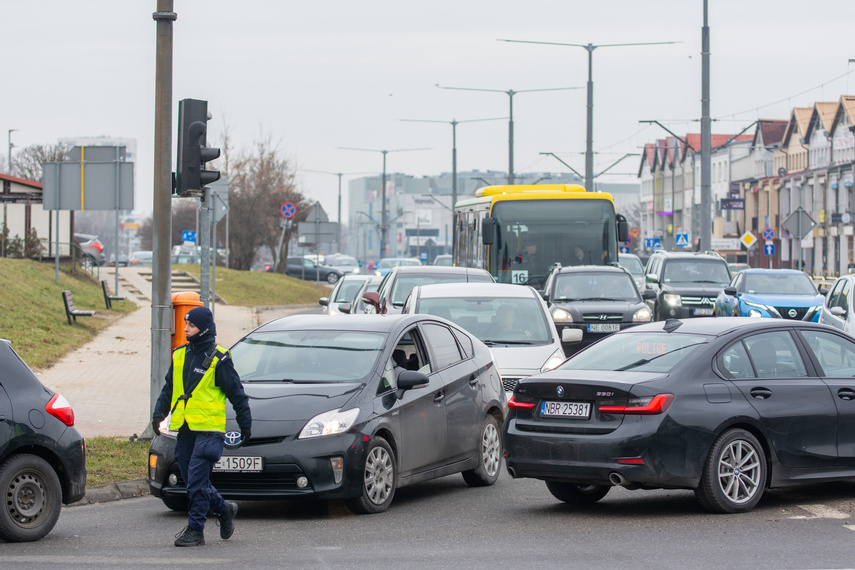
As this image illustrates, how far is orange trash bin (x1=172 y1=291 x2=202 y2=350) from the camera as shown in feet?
41.7

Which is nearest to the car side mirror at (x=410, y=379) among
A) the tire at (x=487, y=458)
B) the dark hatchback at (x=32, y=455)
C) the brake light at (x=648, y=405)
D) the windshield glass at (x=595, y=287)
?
the tire at (x=487, y=458)

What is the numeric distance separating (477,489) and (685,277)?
20287 millimetres

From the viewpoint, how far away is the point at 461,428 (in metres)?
10.5

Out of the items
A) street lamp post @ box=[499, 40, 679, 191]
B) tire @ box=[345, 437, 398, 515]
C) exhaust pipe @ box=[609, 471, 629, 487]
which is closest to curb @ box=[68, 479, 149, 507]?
tire @ box=[345, 437, 398, 515]

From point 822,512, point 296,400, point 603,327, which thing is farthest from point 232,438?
point 603,327

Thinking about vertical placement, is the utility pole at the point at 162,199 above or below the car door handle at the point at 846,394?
above

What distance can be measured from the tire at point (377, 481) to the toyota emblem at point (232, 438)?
0.89m

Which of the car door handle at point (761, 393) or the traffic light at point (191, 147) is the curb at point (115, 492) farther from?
the car door handle at point (761, 393)

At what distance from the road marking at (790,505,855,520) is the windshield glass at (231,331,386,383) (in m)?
3.32

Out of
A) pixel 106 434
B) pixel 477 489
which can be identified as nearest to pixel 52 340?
pixel 106 434

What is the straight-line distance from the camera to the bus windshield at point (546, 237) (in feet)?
86.3

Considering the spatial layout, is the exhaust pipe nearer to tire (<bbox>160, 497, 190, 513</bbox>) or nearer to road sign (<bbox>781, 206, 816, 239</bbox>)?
tire (<bbox>160, 497, 190, 513</bbox>)

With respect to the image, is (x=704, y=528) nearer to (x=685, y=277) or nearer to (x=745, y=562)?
(x=745, y=562)

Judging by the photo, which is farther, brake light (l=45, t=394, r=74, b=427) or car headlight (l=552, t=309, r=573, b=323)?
car headlight (l=552, t=309, r=573, b=323)
